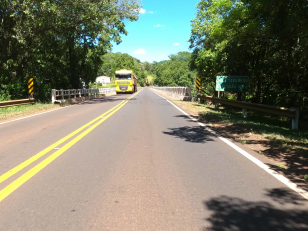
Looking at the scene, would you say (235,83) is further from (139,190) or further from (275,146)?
(139,190)

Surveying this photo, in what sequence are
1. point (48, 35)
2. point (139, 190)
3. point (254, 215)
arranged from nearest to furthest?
point (254, 215) → point (139, 190) → point (48, 35)

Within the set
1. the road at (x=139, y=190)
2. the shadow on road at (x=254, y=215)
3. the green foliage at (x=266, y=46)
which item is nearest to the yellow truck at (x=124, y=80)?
the green foliage at (x=266, y=46)

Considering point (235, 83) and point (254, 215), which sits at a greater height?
point (235, 83)

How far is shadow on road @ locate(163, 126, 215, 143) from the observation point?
8070 mm

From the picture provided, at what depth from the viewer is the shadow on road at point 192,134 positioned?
8.07 metres

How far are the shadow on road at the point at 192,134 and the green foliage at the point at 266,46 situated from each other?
4767 millimetres

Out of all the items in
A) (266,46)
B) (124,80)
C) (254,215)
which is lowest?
(254,215)

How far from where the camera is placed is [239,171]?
5.20 m

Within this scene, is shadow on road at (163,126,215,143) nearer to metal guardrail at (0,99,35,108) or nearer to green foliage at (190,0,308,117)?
green foliage at (190,0,308,117)

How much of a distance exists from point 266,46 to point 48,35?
17.5 m

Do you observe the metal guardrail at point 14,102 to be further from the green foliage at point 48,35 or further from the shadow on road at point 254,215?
the shadow on road at point 254,215

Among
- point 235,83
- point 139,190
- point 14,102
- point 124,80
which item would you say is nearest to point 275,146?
point 139,190

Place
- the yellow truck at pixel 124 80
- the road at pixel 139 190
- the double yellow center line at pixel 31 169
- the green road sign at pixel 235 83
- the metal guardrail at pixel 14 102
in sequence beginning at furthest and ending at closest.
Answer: the yellow truck at pixel 124 80 < the green road sign at pixel 235 83 < the metal guardrail at pixel 14 102 < the double yellow center line at pixel 31 169 < the road at pixel 139 190

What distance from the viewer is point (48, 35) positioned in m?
23.4
